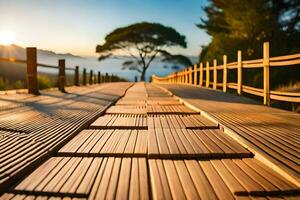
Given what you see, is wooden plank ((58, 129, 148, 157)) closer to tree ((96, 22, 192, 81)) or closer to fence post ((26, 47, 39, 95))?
fence post ((26, 47, 39, 95))

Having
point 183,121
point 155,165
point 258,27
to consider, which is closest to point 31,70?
point 183,121

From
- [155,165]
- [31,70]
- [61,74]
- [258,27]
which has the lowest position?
[155,165]

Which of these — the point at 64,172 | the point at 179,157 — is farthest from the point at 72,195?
the point at 179,157

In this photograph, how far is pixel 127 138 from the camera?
4344 mm

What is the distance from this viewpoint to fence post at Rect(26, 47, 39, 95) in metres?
10.8

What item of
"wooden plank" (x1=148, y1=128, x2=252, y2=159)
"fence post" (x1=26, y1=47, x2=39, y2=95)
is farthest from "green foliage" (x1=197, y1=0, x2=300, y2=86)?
"wooden plank" (x1=148, y1=128, x2=252, y2=159)

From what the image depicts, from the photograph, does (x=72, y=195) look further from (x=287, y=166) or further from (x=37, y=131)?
(x=37, y=131)

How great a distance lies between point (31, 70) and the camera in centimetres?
1084

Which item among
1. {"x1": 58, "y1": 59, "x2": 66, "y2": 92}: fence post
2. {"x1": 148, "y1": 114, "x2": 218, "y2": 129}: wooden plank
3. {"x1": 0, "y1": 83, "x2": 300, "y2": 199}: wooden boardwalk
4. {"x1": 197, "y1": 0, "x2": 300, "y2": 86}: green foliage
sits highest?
{"x1": 197, "y1": 0, "x2": 300, "y2": 86}: green foliage

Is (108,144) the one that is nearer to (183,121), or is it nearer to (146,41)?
(183,121)

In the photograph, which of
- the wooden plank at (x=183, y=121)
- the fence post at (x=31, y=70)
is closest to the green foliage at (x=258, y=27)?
the fence post at (x=31, y=70)

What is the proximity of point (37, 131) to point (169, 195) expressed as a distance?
240cm

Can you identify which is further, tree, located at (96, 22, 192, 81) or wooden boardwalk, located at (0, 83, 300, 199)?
tree, located at (96, 22, 192, 81)

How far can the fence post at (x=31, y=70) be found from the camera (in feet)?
35.4
